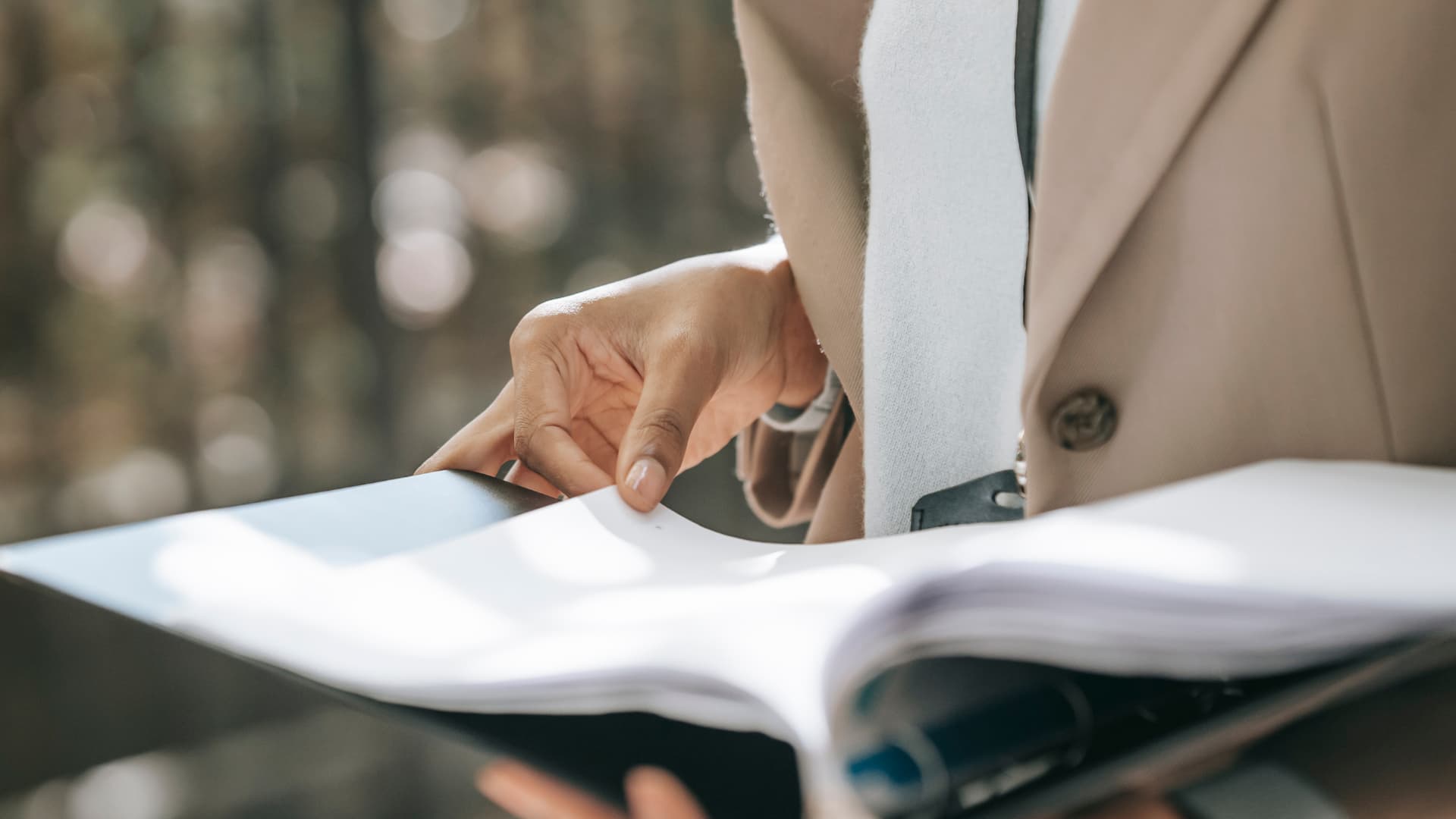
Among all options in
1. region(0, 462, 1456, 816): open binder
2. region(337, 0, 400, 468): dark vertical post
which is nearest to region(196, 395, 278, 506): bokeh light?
region(337, 0, 400, 468): dark vertical post

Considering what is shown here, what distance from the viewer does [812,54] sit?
0.57m

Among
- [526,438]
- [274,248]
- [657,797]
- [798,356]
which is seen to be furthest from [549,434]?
[274,248]

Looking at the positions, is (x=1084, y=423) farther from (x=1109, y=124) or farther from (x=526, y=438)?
(x=526, y=438)

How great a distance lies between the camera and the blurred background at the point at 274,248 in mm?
1379

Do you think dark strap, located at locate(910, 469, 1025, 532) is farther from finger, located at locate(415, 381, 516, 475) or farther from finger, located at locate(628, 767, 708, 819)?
finger, located at locate(628, 767, 708, 819)

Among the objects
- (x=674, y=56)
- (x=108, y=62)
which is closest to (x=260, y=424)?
(x=108, y=62)

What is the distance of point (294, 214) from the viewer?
1.52 metres

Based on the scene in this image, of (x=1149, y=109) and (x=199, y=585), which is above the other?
(x=1149, y=109)

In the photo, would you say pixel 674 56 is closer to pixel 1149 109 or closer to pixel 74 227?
pixel 74 227

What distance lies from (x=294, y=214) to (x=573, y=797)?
1.51 metres

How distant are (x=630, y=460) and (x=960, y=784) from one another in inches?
10.1

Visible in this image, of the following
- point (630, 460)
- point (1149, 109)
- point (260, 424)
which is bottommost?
point (260, 424)

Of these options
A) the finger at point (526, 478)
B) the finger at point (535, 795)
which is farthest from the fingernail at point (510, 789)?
the finger at point (526, 478)

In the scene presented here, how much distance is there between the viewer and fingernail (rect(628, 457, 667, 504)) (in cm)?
40
